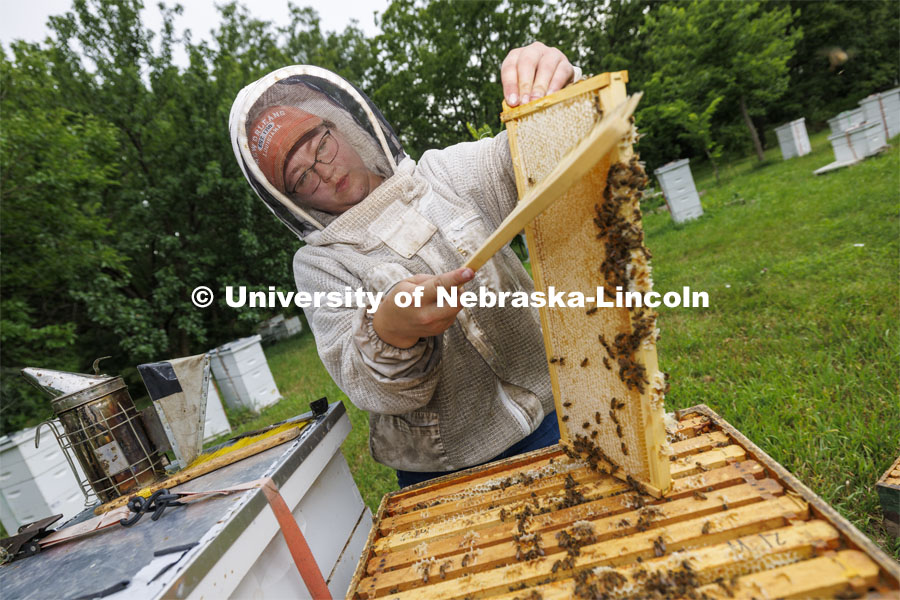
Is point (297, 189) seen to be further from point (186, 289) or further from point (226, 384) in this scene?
point (186, 289)

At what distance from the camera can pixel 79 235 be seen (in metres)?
10.4

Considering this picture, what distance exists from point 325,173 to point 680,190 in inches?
422

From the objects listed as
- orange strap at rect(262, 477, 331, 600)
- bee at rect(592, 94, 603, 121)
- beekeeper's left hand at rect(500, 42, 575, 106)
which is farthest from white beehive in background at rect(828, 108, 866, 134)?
orange strap at rect(262, 477, 331, 600)

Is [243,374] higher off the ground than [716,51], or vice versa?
[716,51]

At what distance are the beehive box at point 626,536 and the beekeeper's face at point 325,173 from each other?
118 centimetres

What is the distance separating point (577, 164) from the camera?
876 mm

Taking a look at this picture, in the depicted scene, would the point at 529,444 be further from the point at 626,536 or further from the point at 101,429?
the point at 101,429

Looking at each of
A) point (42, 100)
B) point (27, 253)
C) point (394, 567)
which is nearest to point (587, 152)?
point (394, 567)

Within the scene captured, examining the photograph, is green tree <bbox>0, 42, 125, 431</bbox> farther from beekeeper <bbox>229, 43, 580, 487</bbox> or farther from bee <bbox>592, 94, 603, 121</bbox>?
bee <bbox>592, 94, 603, 121</bbox>

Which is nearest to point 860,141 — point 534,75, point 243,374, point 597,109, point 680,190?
point 680,190

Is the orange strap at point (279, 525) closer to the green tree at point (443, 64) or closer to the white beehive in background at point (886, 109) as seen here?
the white beehive in background at point (886, 109)

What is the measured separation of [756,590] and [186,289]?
16.1 metres

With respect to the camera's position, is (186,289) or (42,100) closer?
(42,100)

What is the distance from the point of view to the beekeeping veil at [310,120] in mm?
1765
